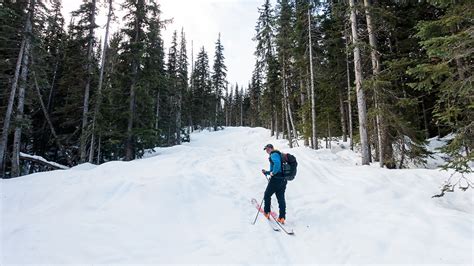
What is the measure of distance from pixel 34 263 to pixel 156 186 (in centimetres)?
423

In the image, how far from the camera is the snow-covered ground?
5.12 meters

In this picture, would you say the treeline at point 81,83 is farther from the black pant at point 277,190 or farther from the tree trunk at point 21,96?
the black pant at point 277,190

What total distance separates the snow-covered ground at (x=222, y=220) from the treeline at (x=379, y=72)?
211cm

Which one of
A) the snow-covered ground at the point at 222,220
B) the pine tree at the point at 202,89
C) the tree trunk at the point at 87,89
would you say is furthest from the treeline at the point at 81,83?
the pine tree at the point at 202,89

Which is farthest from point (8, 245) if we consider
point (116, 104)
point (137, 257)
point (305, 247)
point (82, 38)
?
point (82, 38)

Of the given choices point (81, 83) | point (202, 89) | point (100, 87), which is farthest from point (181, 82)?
point (100, 87)

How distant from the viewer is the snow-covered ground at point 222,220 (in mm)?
5125

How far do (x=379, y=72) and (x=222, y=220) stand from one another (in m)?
10.1

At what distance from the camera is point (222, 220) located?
7.01 metres

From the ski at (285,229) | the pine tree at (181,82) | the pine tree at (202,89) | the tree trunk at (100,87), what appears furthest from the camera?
the pine tree at (202,89)

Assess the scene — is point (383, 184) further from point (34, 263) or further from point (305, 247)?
point (34, 263)

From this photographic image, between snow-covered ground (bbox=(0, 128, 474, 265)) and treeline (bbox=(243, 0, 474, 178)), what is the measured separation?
6.91 ft

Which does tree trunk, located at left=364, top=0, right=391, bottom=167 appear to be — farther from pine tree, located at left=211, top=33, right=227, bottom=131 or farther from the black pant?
pine tree, located at left=211, top=33, right=227, bottom=131

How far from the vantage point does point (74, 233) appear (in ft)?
18.2
